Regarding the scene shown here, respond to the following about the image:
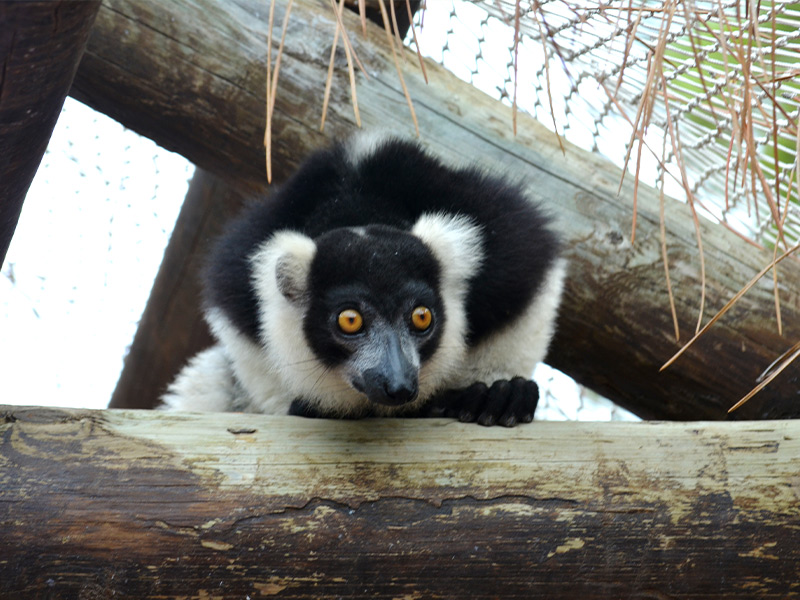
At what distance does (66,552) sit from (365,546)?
0.71 metres

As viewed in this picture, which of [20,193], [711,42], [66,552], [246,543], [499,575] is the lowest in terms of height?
[66,552]

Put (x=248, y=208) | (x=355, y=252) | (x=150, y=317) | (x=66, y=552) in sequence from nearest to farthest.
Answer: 1. (x=66, y=552)
2. (x=355, y=252)
3. (x=248, y=208)
4. (x=150, y=317)

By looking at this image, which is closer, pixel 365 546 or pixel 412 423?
pixel 365 546

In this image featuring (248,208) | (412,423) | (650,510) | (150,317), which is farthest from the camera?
(150,317)

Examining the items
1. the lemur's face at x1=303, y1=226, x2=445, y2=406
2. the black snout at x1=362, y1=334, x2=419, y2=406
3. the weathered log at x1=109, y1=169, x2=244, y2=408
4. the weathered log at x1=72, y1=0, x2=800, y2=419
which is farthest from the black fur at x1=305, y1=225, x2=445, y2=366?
the weathered log at x1=109, y1=169, x2=244, y2=408

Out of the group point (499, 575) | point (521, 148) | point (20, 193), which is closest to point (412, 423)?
point (499, 575)

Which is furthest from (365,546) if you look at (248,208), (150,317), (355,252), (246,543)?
(150,317)

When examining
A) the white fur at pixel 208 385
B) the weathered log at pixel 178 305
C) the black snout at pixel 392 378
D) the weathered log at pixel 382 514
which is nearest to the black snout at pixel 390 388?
the black snout at pixel 392 378

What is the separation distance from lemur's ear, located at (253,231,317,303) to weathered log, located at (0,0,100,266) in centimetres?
86

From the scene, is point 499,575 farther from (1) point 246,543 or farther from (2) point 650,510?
(1) point 246,543

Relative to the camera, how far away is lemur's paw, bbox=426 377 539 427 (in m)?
2.54

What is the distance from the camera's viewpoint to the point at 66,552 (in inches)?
79.7

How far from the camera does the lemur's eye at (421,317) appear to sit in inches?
106

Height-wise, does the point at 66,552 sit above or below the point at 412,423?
below
